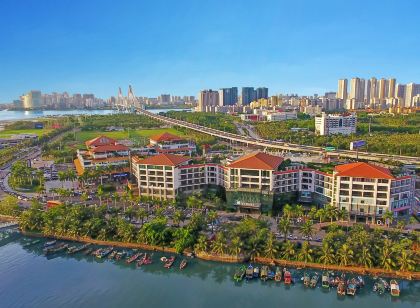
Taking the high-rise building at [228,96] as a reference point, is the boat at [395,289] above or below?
below

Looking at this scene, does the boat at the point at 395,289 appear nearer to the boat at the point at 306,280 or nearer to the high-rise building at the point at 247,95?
the boat at the point at 306,280

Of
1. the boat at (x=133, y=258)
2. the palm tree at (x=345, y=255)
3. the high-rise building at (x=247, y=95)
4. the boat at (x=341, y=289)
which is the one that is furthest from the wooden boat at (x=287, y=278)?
the high-rise building at (x=247, y=95)

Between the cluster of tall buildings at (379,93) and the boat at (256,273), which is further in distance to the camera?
the cluster of tall buildings at (379,93)

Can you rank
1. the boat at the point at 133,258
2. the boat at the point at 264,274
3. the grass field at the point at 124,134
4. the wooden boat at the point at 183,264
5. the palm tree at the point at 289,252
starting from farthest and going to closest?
the grass field at the point at 124,134 < the boat at the point at 133,258 < the wooden boat at the point at 183,264 < the palm tree at the point at 289,252 < the boat at the point at 264,274

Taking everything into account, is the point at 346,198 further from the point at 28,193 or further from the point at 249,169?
the point at 28,193

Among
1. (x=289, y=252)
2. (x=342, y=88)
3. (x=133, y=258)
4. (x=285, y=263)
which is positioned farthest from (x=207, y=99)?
(x=285, y=263)

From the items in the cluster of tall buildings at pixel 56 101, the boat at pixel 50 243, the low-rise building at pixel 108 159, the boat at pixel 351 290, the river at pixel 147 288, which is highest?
the cluster of tall buildings at pixel 56 101
